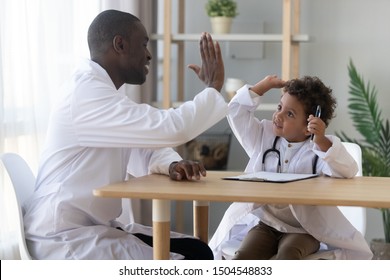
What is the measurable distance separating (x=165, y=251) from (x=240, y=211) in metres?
0.39

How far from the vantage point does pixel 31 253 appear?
2180mm

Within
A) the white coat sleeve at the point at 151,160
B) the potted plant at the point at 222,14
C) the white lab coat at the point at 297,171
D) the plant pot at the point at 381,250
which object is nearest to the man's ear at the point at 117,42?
the white coat sleeve at the point at 151,160

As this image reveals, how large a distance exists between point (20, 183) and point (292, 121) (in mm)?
854

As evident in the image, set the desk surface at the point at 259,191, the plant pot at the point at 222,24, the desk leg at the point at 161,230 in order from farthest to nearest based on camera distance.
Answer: the plant pot at the point at 222,24
the desk leg at the point at 161,230
the desk surface at the point at 259,191

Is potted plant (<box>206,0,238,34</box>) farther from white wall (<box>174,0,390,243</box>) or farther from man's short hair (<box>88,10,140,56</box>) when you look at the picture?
man's short hair (<box>88,10,140,56</box>)

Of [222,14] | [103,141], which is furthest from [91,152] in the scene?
[222,14]

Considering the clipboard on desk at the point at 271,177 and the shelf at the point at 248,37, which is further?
the shelf at the point at 248,37

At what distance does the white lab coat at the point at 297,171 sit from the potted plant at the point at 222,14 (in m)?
1.70

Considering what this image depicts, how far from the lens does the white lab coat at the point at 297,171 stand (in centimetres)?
234

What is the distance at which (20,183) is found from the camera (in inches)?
88.7

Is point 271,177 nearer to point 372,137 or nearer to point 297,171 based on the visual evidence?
point 297,171

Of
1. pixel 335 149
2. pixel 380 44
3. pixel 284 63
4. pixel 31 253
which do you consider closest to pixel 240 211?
pixel 335 149

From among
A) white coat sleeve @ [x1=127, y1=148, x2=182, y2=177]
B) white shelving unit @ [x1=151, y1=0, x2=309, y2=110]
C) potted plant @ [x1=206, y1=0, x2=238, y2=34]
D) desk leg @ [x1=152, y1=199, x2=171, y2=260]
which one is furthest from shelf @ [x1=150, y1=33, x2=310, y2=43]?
desk leg @ [x1=152, y1=199, x2=171, y2=260]

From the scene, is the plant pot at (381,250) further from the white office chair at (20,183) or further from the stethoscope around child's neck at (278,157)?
the white office chair at (20,183)
